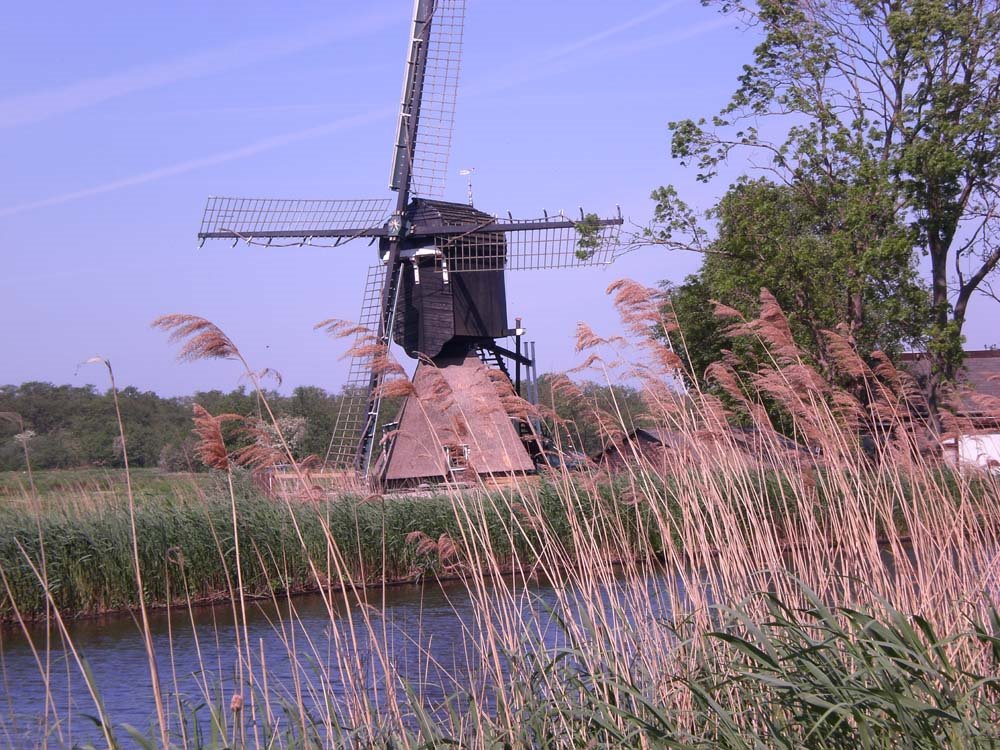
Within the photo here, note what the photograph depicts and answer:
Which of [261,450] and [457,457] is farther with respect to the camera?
[457,457]

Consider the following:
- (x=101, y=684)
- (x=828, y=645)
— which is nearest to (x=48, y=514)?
(x=101, y=684)

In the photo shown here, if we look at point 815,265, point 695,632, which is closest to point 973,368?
point 815,265

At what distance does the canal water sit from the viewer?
14.6 feet

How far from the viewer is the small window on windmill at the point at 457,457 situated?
4.55 metres

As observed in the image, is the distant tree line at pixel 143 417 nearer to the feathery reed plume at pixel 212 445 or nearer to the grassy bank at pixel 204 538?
the grassy bank at pixel 204 538

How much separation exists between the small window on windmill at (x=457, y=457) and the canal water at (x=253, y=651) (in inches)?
22.9

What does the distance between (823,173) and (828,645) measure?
13935 millimetres

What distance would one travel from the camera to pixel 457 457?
4.69 meters

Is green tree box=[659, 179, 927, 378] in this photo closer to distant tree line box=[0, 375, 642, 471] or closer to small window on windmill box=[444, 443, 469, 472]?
distant tree line box=[0, 375, 642, 471]

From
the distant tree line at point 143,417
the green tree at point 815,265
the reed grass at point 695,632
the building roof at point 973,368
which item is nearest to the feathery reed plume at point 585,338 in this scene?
the reed grass at point 695,632

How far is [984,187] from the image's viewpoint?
15.3m

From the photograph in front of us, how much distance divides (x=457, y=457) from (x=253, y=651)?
120 inches

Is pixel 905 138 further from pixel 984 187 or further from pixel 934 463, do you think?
pixel 934 463

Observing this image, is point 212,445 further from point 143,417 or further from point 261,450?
point 143,417
